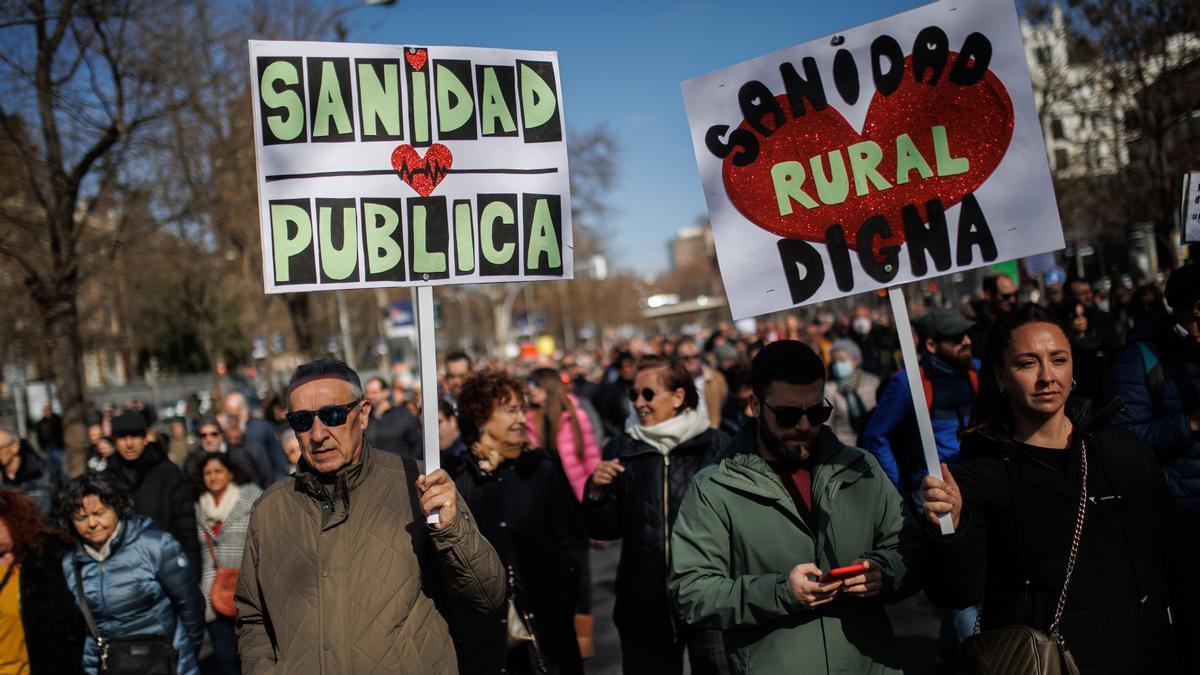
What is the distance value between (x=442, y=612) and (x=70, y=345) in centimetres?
947

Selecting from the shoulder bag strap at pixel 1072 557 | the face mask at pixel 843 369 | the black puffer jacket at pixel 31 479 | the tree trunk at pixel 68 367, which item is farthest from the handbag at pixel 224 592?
the tree trunk at pixel 68 367

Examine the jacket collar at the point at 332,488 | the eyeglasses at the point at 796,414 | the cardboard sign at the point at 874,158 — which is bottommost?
the jacket collar at the point at 332,488

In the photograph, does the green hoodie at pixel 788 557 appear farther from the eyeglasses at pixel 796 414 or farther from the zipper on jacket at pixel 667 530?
the zipper on jacket at pixel 667 530

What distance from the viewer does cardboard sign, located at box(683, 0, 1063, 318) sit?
3342mm

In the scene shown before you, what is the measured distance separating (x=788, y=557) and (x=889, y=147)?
4.67 feet

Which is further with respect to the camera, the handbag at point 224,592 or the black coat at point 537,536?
the handbag at point 224,592

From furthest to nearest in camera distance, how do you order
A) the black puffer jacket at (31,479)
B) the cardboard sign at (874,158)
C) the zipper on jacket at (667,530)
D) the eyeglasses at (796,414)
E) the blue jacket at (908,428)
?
the black puffer jacket at (31,479) → the blue jacket at (908,428) → the zipper on jacket at (667,530) → the cardboard sign at (874,158) → the eyeglasses at (796,414)

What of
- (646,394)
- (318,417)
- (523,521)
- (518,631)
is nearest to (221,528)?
(523,521)

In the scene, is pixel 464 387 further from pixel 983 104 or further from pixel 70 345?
pixel 70 345

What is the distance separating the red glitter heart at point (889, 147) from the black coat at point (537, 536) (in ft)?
6.59

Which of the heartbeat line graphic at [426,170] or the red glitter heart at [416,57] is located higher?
the red glitter heart at [416,57]

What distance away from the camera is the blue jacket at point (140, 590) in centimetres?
481

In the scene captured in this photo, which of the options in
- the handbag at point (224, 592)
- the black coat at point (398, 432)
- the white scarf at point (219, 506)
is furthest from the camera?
the black coat at point (398, 432)

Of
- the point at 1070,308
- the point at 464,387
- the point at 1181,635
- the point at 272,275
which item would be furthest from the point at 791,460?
the point at 1070,308
